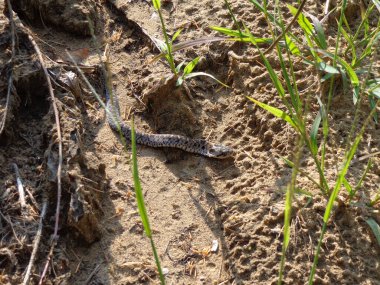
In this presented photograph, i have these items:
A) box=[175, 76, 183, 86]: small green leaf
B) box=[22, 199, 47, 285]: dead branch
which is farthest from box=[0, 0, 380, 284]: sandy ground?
box=[175, 76, 183, 86]: small green leaf

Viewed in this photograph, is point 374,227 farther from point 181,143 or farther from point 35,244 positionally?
point 35,244

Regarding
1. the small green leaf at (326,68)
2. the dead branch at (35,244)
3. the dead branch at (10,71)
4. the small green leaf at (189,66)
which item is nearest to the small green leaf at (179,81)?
the small green leaf at (189,66)

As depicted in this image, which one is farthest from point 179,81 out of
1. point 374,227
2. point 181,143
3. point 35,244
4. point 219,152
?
point 374,227

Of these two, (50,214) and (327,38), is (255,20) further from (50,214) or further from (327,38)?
(50,214)

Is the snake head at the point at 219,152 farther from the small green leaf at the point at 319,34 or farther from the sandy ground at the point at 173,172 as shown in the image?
the small green leaf at the point at 319,34

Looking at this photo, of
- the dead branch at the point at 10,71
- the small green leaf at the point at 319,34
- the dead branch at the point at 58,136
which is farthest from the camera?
the small green leaf at the point at 319,34

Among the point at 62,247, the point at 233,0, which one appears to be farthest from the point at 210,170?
the point at 233,0
